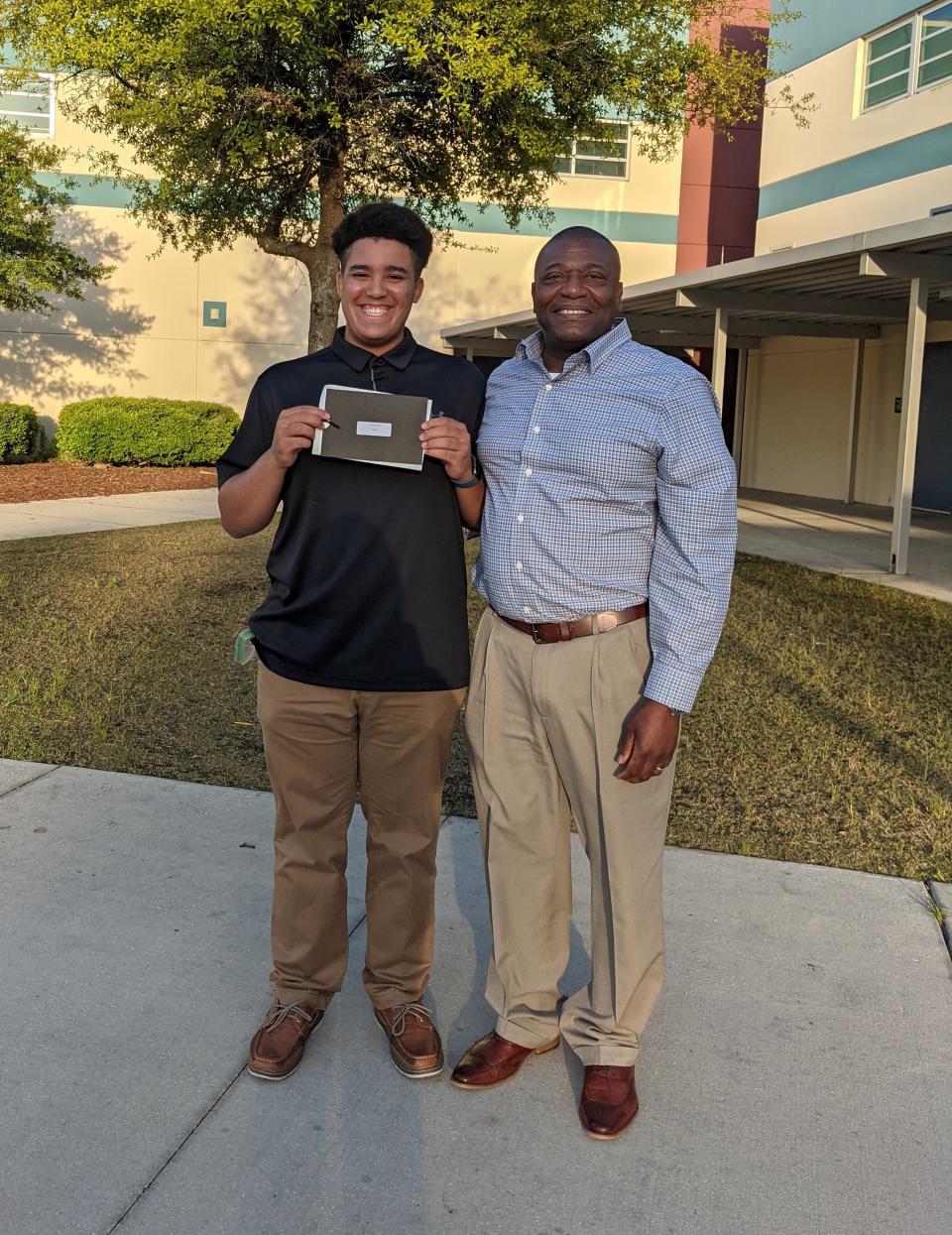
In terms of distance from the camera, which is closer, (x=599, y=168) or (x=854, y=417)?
(x=854, y=417)

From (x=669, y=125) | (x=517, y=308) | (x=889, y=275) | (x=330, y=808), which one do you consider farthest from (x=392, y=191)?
(x=330, y=808)

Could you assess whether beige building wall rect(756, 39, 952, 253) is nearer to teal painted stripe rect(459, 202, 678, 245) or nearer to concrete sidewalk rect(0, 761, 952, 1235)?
teal painted stripe rect(459, 202, 678, 245)

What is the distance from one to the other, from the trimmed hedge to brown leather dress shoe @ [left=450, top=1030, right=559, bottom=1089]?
17.8 metres

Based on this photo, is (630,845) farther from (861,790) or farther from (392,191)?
(392,191)

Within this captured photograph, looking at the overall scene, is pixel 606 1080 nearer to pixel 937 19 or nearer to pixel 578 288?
pixel 578 288

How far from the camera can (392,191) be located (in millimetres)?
13484

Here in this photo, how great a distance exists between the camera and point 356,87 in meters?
11.3

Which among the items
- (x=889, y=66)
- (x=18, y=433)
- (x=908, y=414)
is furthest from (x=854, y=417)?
(x=18, y=433)

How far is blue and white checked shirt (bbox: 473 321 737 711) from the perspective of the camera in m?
2.68

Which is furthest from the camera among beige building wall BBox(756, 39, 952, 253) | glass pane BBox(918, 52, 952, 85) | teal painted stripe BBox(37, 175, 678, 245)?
teal painted stripe BBox(37, 175, 678, 245)

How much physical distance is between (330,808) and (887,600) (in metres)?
7.92

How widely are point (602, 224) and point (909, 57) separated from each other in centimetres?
702

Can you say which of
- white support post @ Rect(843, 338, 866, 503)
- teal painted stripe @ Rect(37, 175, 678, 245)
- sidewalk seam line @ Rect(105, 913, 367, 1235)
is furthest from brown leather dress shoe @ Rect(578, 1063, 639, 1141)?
teal painted stripe @ Rect(37, 175, 678, 245)

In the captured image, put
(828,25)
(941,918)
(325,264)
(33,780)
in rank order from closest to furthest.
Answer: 1. (941,918)
2. (33,780)
3. (325,264)
4. (828,25)
